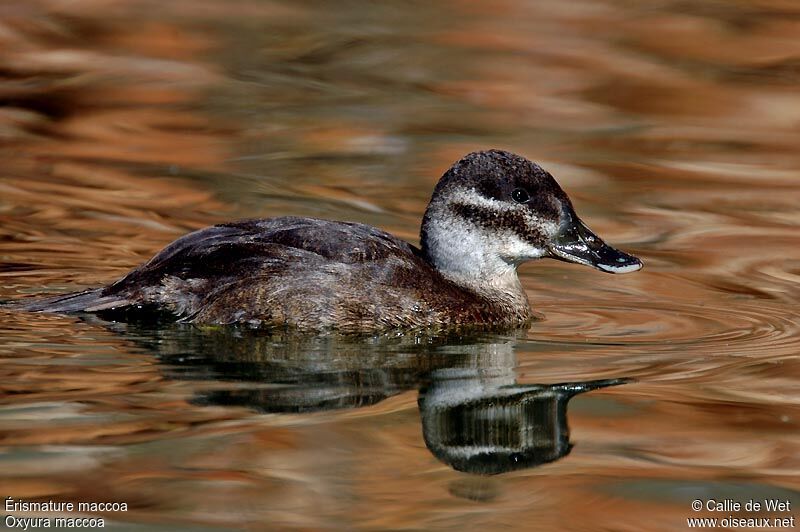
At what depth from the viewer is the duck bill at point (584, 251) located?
23.7 ft

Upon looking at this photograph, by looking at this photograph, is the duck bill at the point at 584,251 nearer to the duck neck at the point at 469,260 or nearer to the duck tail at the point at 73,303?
the duck neck at the point at 469,260

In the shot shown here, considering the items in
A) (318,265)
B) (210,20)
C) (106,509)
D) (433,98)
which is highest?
(210,20)

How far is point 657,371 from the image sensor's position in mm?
→ 6352

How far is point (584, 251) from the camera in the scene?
7289mm

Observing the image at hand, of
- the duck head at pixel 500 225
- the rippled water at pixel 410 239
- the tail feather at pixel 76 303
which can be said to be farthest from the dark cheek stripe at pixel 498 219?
the tail feather at pixel 76 303

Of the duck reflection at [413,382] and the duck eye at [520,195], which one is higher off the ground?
the duck eye at [520,195]

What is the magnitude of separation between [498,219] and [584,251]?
479 mm

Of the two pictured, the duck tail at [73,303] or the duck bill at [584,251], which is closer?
the duck tail at [73,303]

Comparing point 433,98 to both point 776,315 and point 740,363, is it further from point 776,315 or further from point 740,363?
point 740,363

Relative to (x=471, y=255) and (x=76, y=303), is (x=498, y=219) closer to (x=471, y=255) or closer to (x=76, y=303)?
(x=471, y=255)

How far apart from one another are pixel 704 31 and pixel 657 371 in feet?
23.2

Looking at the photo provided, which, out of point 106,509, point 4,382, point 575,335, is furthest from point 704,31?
point 106,509

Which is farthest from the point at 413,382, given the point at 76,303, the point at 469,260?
the point at 76,303

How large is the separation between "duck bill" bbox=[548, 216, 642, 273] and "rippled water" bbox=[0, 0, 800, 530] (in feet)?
1.08
